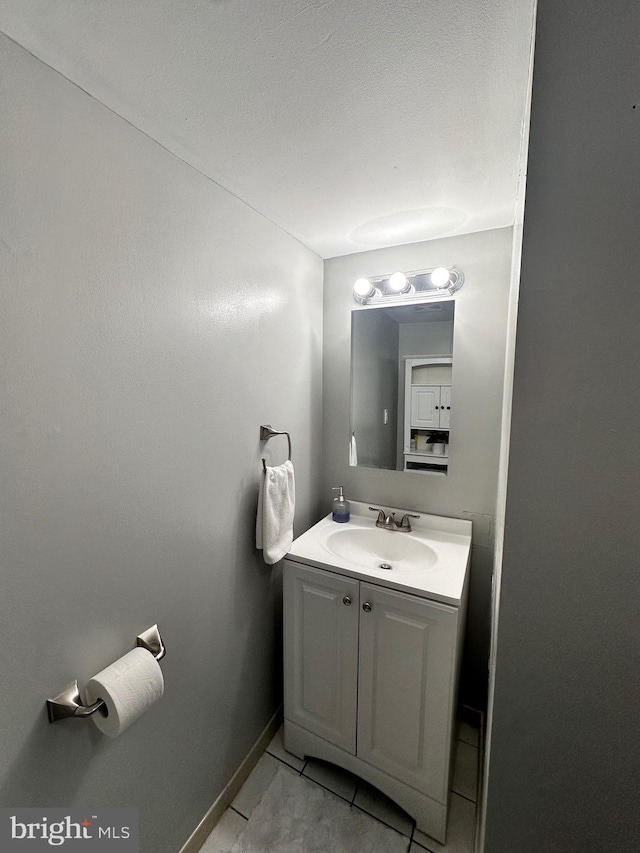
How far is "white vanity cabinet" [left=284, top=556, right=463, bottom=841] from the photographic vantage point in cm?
120

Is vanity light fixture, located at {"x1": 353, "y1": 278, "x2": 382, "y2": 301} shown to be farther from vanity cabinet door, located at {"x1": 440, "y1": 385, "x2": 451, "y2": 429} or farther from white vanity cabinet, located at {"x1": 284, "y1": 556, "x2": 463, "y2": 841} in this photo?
white vanity cabinet, located at {"x1": 284, "y1": 556, "x2": 463, "y2": 841}

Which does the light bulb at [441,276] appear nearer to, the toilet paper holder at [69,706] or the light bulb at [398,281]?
the light bulb at [398,281]

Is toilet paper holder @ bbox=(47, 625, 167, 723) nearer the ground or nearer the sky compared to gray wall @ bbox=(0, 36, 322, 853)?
nearer the ground

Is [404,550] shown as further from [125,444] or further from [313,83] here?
[313,83]

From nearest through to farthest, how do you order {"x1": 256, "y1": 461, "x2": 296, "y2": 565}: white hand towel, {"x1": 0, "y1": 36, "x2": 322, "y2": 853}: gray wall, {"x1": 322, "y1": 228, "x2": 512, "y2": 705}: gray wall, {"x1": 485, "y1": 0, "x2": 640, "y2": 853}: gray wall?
{"x1": 485, "y1": 0, "x2": 640, "y2": 853}: gray wall, {"x1": 0, "y1": 36, "x2": 322, "y2": 853}: gray wall, {"x1": 256, "y1": 461, "x2": 296, "y2": 565}: white hand towel, {"x1": 322, "y1": 228, "x2": 512, "y2": 705}: gray wall

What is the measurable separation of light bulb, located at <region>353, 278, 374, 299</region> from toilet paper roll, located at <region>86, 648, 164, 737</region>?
1.61 metres

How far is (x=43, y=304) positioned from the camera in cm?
75

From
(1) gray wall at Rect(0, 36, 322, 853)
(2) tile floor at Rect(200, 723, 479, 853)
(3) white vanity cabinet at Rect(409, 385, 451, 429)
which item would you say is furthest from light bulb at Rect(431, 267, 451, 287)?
(2) tile floor at Rect(200, 723, 479, 853)

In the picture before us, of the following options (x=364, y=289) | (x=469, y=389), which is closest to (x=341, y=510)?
(x=469, y=389)

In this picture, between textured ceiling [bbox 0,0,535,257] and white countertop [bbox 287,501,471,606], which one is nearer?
textured ceiling [bbox 0,0,535,257]

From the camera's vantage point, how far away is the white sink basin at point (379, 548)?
1.55 m

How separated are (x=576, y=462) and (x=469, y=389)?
0.99 metres

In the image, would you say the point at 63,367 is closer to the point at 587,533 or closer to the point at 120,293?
the point at 120,293

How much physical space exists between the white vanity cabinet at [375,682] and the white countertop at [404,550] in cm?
4
